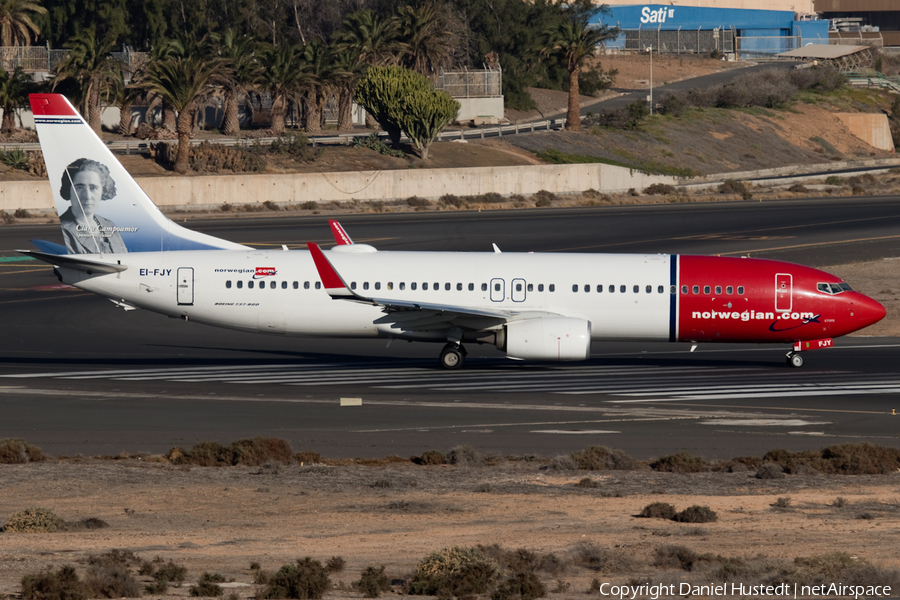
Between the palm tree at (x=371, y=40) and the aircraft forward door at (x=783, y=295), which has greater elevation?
the palm tree at (x=371, y=40)

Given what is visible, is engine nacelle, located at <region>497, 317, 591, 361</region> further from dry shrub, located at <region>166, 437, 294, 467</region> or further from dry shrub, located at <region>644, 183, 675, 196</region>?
dry shrub, located at <region>644, 183, 675, 196</region>

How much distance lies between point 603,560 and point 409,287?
70.2 feet

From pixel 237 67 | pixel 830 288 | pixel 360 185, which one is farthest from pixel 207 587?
pixel 237 67

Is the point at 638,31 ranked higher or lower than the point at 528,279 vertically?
higher

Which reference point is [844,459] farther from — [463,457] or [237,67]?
[237,67]

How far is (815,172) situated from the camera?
126 metres

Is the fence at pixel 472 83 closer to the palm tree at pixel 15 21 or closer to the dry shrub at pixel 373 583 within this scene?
the palm tree at pixel 15 21

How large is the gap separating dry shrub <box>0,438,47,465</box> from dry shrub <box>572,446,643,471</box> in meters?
11.9

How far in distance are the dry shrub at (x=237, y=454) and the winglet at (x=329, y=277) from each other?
10172mm

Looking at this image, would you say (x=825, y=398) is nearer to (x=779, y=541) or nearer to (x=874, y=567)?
(x=779, y=541)

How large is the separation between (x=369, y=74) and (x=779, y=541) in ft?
295

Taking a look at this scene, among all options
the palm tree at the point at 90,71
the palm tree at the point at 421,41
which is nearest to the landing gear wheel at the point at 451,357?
the palm tree at the point at 90,71

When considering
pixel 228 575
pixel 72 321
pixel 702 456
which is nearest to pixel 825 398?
pixel 702 456
